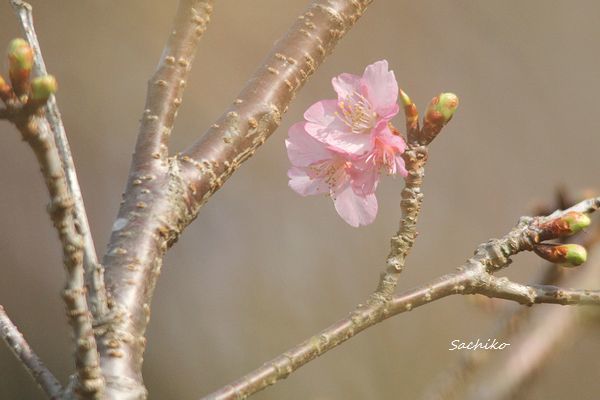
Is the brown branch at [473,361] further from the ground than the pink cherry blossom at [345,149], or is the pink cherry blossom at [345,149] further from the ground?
the pink cherry blossom at [345,149]

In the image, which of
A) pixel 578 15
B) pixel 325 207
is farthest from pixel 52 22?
pixel 578 15

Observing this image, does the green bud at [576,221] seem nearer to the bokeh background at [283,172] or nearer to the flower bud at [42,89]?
the flower bud at [42,89]

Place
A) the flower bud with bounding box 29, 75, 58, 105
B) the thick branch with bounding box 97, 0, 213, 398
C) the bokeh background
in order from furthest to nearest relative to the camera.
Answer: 1. the bokeh background
2. the thick branch with bounding box 97, 0, 213, 398
3. the flower bud with bounding box 29, 75, 58, 105

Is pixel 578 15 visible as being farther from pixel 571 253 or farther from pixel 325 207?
pixel 571 253

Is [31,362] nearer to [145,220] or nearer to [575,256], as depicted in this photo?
[145,220]

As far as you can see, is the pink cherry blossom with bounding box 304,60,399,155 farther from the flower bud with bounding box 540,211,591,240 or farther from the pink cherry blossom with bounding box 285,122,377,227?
the flower bud with bounding box 540,211,591,240

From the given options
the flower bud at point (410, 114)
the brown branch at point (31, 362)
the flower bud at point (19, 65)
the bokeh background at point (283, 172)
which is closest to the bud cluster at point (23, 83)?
the flower bud at point (19, 65)

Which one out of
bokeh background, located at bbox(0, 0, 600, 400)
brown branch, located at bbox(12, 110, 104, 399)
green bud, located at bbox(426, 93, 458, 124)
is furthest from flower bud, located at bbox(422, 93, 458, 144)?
bokeh background, located at bbox(0, 0, 600, 400)
